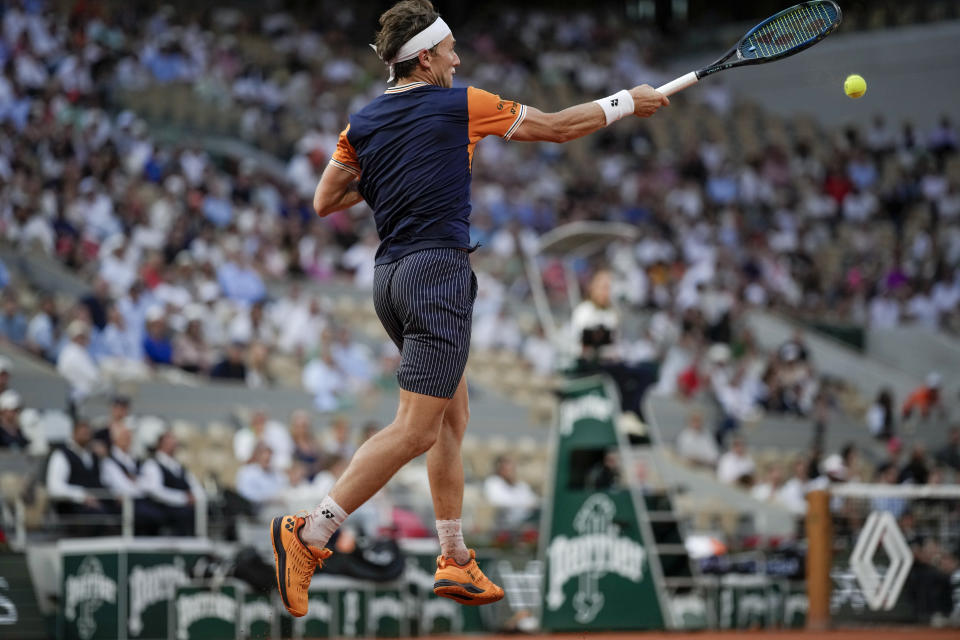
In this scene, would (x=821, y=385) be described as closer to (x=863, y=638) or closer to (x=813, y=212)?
(x=813, y=212)

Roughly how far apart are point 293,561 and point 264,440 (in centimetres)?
859

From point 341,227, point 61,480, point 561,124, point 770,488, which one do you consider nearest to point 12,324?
point 61,480

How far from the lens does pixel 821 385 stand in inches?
854

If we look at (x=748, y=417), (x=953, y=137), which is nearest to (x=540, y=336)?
(x=748, y=417)

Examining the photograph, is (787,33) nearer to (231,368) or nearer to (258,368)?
(231,368)

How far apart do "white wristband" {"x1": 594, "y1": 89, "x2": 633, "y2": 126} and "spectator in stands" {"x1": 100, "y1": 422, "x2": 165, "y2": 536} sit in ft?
23.3

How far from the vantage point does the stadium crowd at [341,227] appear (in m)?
16.0

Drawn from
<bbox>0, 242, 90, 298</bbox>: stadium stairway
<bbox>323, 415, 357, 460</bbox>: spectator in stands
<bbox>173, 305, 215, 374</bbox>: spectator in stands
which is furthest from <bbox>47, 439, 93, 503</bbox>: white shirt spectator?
<bbox>0, 242, 90, 298</bbox>: stadium stairway

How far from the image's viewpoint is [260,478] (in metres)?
13.2

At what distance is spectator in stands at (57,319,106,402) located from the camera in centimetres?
1428

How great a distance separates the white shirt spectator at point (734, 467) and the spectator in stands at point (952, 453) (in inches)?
136

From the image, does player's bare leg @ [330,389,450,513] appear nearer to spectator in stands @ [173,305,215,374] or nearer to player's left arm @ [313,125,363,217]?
player's left arm @ [313,125,363,217]

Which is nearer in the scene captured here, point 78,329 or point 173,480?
point 173,480

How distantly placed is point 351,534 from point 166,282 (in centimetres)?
629
